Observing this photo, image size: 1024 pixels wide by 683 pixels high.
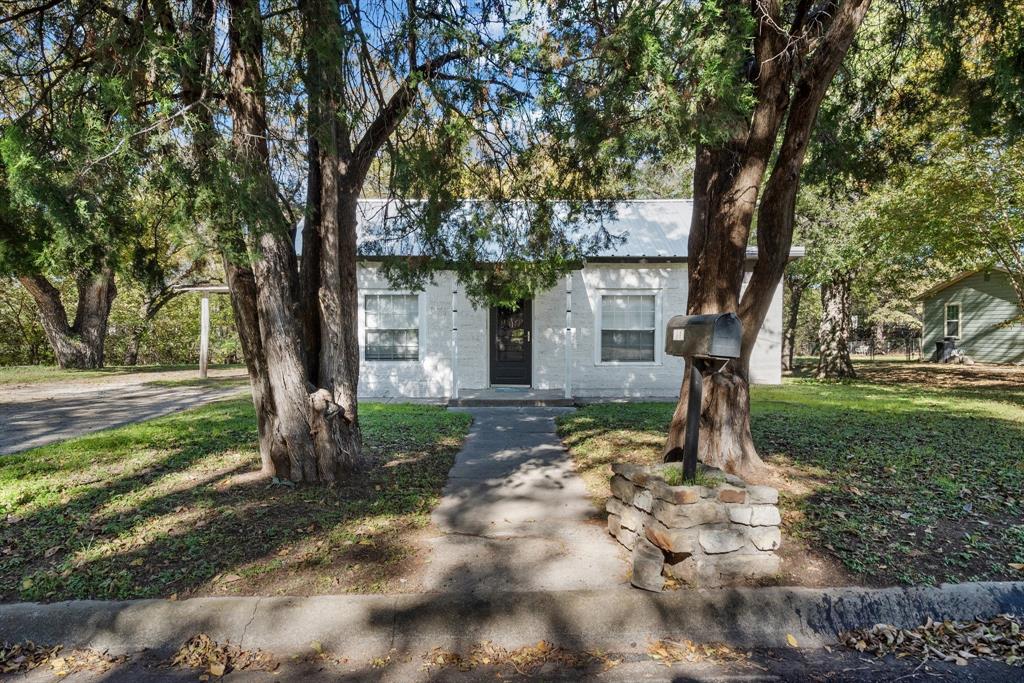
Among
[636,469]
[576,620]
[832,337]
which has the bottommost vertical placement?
[576,620]

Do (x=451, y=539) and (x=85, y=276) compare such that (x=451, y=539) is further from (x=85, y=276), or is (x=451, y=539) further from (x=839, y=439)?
(x=839, y=439)

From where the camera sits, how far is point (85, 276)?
199 inches

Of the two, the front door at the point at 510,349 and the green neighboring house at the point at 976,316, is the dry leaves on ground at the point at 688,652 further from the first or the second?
the green neighboring house at the point at 976,316

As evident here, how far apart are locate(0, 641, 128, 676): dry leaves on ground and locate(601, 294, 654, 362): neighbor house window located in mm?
9954

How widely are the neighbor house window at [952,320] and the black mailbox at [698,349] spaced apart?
2811cm

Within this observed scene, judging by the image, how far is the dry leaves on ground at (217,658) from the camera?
2.57 m

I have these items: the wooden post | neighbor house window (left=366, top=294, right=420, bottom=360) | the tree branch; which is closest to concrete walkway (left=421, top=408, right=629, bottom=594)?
the tree branch

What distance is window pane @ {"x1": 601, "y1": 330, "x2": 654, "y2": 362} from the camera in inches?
461

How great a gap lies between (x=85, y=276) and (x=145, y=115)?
5.74 ft

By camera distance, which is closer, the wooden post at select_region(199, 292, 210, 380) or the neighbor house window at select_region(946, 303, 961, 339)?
the wooden post at select_region(199, 292, 210, 380)

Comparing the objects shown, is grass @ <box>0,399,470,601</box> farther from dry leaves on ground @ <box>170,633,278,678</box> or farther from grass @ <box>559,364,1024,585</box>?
grass @ <box>559,364,1024,585</box>

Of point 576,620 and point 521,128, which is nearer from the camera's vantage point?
point 576,620

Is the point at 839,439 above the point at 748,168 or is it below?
below

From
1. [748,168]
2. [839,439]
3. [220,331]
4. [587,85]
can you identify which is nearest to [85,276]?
[587,85]
